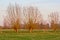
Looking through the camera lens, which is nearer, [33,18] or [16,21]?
[16,21]

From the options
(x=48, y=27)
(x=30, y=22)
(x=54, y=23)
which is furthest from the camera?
(x=48, y=27)

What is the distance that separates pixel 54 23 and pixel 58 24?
1682mm

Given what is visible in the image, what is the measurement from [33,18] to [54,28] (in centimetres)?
1430

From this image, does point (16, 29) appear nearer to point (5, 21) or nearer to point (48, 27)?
point (5, 21)

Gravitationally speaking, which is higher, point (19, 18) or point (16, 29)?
point (19, 18)

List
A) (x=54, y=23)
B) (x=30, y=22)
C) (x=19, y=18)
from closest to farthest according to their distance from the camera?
(x=19, y=18) < (x=30, y=22) < (x=54, y=23)

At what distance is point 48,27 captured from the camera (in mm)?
71875

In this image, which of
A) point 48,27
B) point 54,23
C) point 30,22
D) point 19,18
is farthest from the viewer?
point 48,27

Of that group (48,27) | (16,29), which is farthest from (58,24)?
(16,29)

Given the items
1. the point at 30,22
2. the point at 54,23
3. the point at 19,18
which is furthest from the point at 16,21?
the point at 54,23

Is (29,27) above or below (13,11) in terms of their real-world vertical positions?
below

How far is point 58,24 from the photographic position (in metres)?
66.9

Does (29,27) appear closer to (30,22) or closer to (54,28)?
(30,22)

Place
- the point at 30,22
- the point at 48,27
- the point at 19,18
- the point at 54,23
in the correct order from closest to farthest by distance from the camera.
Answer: the point at 19,18 < the point at 30,22 < the point at 54,23 < the point at 48,27
